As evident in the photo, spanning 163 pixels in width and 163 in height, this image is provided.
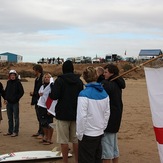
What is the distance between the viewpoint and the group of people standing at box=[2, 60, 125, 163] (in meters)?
4.76

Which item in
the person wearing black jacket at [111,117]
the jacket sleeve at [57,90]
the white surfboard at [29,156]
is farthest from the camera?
the white surfboard at [29,156]

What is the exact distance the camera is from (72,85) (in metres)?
5.88

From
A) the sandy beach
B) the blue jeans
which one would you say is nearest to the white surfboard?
the sandy beach

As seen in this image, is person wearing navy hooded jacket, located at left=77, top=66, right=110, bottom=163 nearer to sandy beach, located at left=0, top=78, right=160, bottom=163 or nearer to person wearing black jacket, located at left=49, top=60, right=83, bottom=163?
person wearing black jacket, located at left=49, top=60, right=83, bottom=163

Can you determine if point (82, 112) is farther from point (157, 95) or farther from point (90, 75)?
point (157, 95)

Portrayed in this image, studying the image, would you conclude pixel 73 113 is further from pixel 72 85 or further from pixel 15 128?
pixel 15 128

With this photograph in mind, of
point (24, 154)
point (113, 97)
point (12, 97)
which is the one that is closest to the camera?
point (113, 97)

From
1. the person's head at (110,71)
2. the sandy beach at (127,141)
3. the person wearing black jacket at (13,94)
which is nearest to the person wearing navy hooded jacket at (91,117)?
the person's head at (110,71)

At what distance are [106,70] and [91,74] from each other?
1.57 feet

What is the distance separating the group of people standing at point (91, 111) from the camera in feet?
15.6

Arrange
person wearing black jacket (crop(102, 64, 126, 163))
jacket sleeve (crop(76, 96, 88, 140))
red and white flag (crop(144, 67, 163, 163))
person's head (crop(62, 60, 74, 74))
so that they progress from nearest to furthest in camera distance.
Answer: jacket sleeve (crop(76, 96, 88, 140)) < red and white flag (crop(144, 67, 163, 163)) < person wearing black jacket (crop(102, 64, 126, 163)) < person's head (crop(62, 60, 74, 74))

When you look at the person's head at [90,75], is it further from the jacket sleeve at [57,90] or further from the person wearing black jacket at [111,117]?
the jacket sleeve at [57,90]

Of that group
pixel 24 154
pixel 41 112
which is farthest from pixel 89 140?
pixel 41 112

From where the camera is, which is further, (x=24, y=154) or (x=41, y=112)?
(x=41, y=112)
